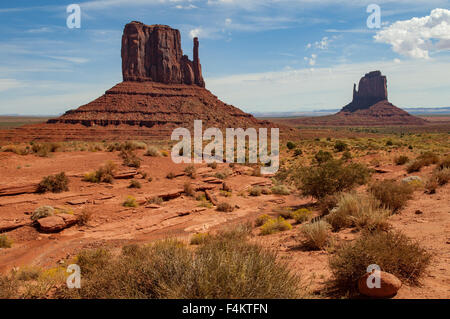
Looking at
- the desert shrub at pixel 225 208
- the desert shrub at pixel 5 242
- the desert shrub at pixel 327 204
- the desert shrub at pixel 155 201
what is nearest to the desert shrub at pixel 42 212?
the desert shrub at pixel 5 242

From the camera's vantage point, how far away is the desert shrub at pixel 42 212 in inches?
467

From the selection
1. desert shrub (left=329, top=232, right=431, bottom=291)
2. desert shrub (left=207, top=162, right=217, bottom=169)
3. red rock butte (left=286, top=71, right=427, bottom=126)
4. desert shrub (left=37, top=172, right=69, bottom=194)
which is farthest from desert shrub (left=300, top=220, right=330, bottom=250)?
red rock butte (left=286, top=71, right=427, bottom=126)

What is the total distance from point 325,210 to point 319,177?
2.64 m

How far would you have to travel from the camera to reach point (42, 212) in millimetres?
12039

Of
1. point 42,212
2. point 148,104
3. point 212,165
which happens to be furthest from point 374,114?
point 42,212

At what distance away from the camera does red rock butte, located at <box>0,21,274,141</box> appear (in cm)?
7844

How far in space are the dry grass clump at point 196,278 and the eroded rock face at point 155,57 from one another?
108166 mm

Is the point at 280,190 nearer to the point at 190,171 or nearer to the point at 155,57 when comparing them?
the point at 190,171

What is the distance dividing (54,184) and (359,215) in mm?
14285

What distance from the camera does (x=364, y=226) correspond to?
328 inches

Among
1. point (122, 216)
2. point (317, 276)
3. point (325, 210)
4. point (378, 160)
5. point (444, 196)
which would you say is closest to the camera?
point (317, 276)
